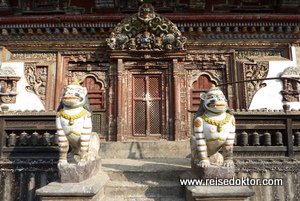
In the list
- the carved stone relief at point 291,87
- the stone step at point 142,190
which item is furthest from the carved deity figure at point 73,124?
the carved stone relief at point 291,87

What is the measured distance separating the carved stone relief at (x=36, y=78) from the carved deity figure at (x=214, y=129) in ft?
21.8

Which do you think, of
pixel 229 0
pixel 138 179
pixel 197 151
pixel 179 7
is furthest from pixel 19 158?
pixel 229 0

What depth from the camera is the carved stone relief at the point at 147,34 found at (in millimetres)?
8086

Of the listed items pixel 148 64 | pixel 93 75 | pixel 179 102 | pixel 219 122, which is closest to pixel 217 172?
pixel 219 122

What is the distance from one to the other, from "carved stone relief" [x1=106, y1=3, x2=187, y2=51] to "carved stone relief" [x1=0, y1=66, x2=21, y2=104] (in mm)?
3823

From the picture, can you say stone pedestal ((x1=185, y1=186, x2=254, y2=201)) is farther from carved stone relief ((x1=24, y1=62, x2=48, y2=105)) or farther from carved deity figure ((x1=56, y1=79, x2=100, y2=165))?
carved stone relief ((x1=24, y1=62, x2=48, y2=105))

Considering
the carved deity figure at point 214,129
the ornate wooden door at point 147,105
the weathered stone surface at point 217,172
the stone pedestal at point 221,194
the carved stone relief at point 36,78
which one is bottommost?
the stone pedestal at point 221,194

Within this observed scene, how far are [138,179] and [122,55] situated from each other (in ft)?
15.9

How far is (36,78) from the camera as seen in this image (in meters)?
8.55

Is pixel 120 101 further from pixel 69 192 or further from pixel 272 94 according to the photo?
pixel 272 94

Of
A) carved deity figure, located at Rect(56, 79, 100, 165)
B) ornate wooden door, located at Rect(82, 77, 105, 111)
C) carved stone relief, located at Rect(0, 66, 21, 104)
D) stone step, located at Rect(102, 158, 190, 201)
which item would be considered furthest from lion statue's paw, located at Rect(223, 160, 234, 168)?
carved stone relief, located at Rect(0, 66, 21, 104)

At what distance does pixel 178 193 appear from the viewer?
4348 millimetres

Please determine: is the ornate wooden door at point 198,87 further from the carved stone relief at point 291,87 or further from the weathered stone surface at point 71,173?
the weathered stone surface at point 71,173

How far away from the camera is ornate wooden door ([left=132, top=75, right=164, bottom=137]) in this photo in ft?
26.6
